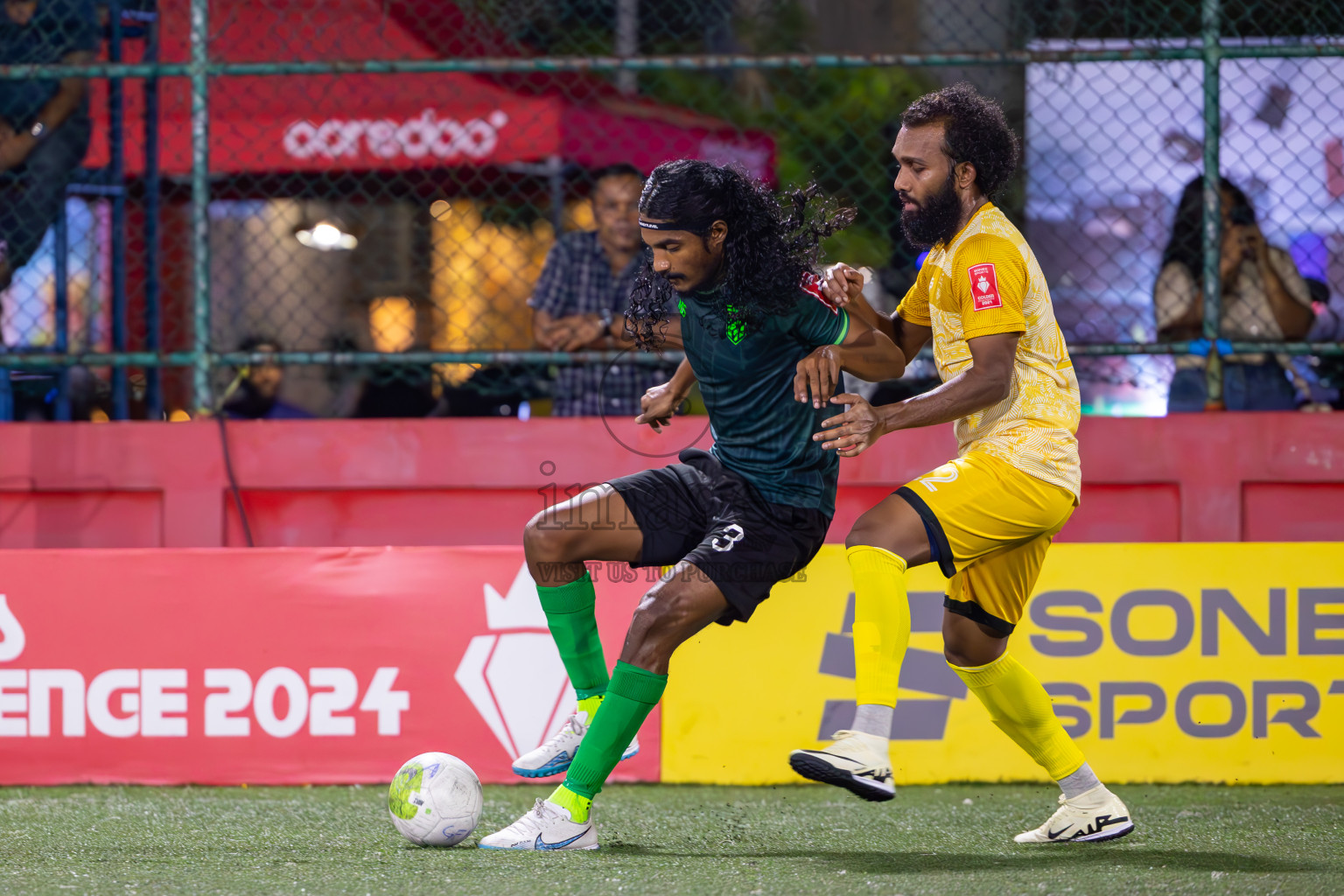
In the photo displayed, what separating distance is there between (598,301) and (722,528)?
95.3 inches

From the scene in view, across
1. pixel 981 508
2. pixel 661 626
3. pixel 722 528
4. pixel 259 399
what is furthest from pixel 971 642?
pixel 259 399

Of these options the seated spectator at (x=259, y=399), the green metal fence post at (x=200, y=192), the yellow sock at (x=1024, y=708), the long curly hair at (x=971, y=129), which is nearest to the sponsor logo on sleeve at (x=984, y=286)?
the long curly hair at (x=971, y=129)

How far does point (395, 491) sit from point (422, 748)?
1178 mm

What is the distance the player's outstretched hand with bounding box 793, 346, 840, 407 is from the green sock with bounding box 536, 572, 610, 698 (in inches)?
37.8

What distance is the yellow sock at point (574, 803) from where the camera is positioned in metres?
3.73

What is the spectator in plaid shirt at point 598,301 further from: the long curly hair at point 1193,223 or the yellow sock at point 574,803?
the yellow sock at point 574,803

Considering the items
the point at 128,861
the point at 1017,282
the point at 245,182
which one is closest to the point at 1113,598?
the point at 1017,282

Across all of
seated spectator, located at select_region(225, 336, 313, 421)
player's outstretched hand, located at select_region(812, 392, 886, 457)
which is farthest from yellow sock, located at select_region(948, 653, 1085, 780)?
seated spectator, located at select_region(225, 336, 313, 421)

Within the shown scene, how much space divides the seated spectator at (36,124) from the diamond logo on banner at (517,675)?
274cm

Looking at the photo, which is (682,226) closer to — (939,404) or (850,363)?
(850,363)

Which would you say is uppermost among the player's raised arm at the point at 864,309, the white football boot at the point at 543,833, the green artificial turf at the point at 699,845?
the player's raised arm at the point at 864,309

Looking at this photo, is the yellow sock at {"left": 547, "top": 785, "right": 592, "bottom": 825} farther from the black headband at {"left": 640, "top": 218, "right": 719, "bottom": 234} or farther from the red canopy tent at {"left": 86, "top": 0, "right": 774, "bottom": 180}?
the red canopy tent at {"left": 86, "top": 0, "right": 774, "bottom": 180}

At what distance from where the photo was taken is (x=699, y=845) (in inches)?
155

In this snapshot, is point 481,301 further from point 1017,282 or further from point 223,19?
point 1017,282
